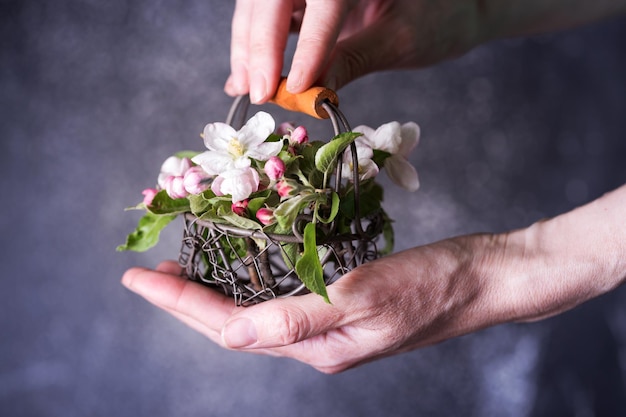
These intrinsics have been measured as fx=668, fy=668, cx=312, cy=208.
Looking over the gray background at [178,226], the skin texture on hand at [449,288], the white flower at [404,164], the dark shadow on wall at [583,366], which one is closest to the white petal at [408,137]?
the white flower at [404,164]

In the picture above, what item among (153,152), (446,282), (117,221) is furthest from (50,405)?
(446,282)

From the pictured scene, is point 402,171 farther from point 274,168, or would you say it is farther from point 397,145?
point 274,168

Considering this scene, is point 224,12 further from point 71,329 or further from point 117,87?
point 71,329

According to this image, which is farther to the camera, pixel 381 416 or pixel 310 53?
pixel 381 416

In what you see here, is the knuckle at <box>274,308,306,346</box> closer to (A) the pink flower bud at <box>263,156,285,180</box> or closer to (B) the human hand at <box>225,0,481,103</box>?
(A) the pink flower bud at <box>263,156,285,180</box>

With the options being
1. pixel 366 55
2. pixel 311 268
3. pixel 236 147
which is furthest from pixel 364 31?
pixel 311 268

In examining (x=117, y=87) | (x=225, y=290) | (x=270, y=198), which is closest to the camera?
(x=270, y=198)

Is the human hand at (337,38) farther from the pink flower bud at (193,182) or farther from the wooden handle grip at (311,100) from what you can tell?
the pink flower bud at (193,182)

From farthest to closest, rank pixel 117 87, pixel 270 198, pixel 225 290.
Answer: pixel 117 87
pixel 225 290
pixel 270 198
